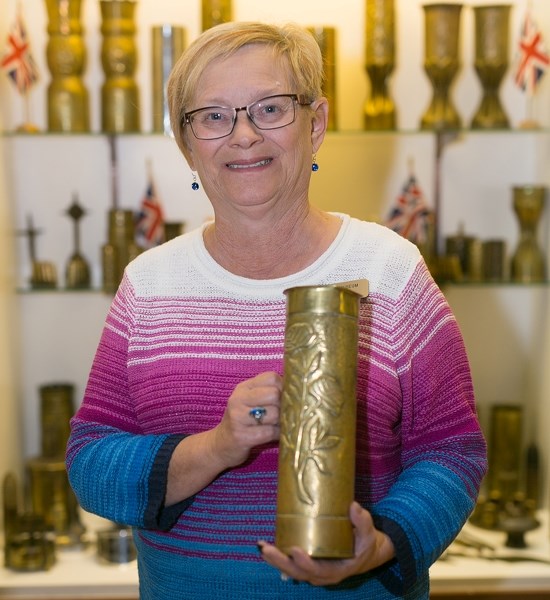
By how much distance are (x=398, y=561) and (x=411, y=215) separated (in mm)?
1841

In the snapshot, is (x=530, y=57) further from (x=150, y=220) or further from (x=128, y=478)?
(x=128, y=478)

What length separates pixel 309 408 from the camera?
50.9 inches

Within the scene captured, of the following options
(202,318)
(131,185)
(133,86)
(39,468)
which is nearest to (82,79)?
(133,86)

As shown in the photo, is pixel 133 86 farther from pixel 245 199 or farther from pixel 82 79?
pixel 245 199

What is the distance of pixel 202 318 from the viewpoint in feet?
5.11

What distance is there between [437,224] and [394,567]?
1.91 m

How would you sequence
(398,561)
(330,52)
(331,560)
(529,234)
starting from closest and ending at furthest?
1. (331,560)
2. (398,561)
3. (330,52)
4. (529,234)

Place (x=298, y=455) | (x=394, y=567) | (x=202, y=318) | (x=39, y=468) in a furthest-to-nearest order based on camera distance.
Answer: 1. (x=39, y=468)
2. (x=202, y=318)
3. (x=394, y=567)
4. (x=298, y=455)

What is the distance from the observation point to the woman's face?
1460mm

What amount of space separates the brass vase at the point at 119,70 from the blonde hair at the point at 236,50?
5.15 ft

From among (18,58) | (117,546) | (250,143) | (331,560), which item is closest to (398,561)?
(331,560)

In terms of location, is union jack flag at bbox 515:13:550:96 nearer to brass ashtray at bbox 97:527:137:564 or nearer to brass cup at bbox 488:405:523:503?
brass cup at bbox 488:405:523:503

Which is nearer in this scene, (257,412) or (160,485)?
(257,412)

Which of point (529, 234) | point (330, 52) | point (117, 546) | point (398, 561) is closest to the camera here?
point (398, 561)
